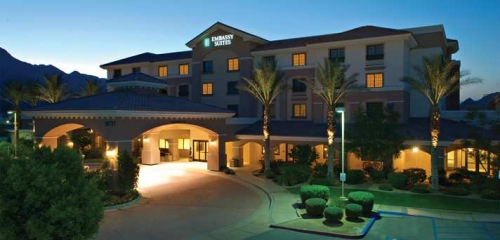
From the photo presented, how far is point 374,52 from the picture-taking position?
124 ft

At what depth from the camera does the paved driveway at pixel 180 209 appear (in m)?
18.6

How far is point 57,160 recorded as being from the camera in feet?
38.2

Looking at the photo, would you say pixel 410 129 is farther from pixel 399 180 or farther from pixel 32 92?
pixel 32 92

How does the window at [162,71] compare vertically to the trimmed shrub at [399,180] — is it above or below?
above

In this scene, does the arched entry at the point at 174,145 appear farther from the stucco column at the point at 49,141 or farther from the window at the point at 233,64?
the stucco column at the point at 49,141

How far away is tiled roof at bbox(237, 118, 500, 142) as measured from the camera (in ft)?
103

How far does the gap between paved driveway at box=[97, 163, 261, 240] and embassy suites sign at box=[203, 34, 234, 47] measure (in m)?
18.4

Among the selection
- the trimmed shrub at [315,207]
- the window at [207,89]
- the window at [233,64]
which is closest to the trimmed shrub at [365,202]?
the trimmed shrub at [315,207]

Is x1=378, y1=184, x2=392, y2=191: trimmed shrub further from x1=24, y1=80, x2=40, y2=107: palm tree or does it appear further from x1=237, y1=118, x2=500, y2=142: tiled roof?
x1=24, y1=80, x2=40, y2=107: palm tree

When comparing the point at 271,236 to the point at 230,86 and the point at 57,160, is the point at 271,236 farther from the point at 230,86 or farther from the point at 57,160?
the point at 230,86

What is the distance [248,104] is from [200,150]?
7752 mm

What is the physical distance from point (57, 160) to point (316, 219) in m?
13.0

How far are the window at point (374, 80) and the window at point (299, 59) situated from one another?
7.33m

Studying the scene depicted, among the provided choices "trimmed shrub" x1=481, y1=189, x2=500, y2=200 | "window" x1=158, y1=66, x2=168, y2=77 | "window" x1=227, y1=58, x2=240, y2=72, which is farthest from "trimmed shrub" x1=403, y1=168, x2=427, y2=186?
"window" x1=158, y1=66, x2=168, y2=77
